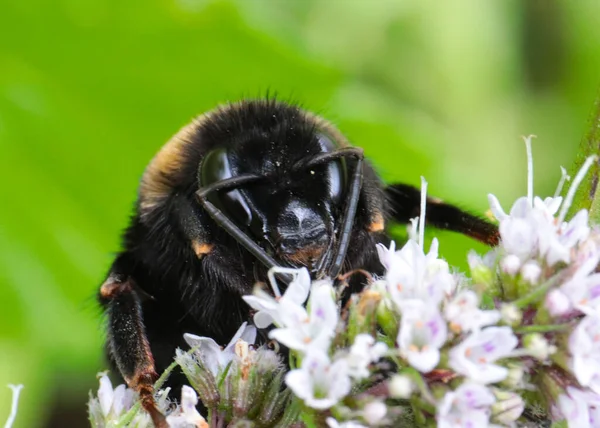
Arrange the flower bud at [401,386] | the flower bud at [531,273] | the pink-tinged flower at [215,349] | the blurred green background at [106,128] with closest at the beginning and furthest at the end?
the flower bud at [401,386] → the flower bud at [531,273] → the pink-tinged flower at [215,349] → the blurred green background at [106,128]

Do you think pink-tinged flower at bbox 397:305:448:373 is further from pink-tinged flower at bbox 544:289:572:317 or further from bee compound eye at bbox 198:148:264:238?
bee compound eye at bbox 198:148:264:238

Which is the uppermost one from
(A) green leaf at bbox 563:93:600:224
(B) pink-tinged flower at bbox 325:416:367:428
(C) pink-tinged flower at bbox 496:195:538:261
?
(A) green leaf at bbox 563:93:600:224

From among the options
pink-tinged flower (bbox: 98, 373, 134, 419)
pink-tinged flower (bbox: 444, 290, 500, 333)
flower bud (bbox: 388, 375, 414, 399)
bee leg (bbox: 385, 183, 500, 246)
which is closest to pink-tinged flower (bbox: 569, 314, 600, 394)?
pink-tinged flower (bbox: 444, 290, 500, 333)

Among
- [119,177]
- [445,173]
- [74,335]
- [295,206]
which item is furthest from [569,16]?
[295,206]

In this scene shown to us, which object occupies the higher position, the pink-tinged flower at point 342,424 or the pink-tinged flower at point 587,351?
the pink-tinged flower at point 587,351

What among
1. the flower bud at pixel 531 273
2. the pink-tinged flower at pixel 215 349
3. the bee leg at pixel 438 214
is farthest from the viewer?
the bee leg at pixel 438 214

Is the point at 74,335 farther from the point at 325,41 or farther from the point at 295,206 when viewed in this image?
the point at 295,206

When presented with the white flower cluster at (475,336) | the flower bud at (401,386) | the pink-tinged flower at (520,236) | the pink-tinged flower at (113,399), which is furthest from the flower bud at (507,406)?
the pink-tinged flower at (113,399)

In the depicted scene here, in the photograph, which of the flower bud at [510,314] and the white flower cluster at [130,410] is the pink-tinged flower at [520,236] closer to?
the flower bud at [510,314]

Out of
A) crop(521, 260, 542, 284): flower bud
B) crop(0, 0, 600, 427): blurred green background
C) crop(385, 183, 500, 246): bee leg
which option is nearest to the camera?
crop(521, 260, 542, 284): flower bud
